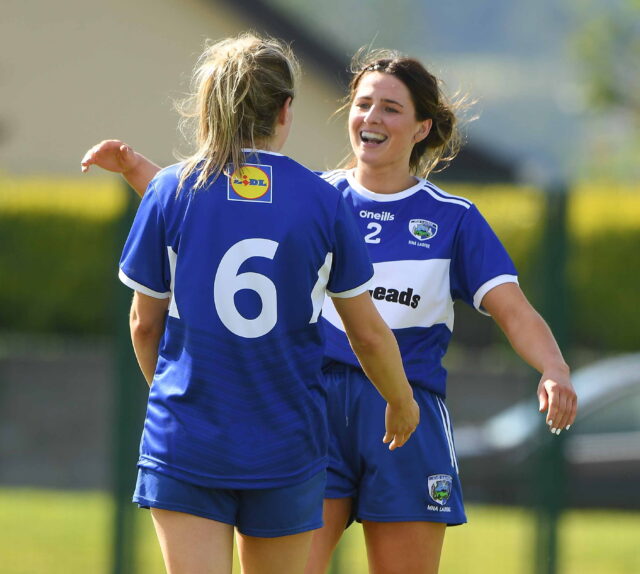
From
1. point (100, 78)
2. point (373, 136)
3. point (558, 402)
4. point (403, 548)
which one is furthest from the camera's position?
point (100, 78)

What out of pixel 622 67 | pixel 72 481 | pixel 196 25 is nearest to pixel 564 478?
pixel 72 481

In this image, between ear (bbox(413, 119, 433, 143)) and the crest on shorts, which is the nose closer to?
ear (bbox(413, 119, 433, 143))

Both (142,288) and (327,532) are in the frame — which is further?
(327,532)

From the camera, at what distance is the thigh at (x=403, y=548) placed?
4.39 metres

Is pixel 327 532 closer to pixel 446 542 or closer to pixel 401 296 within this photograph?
pixel 401 296

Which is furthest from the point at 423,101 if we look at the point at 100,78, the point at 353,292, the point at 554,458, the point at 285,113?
the point at 100,78

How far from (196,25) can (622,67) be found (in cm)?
1369

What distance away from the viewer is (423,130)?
15.1ft

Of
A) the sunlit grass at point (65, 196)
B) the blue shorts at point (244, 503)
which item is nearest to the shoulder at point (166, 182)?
the blue shorts at point (244, 503)

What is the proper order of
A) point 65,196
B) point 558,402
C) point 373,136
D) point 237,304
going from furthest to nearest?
point 65,196
point 373,136
point 558,402
point 237,304

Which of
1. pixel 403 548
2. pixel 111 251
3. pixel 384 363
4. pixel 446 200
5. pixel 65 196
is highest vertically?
pixel 65 196

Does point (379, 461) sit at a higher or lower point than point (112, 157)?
lower

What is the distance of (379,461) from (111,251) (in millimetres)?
4108

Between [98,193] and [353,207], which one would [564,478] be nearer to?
[353,207]
